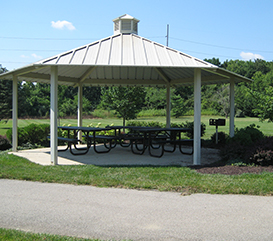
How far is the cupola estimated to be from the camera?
10420mm

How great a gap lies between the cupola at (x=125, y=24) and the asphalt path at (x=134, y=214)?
6455mm

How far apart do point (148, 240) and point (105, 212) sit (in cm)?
111

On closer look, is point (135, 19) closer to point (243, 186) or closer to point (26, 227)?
point (243, 186)

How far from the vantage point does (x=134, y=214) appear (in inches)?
171

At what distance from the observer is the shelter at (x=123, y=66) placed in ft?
25.1

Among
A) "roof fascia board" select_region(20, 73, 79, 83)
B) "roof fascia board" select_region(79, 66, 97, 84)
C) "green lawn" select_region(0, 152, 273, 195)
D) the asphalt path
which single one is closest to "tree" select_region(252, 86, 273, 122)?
"green lawn" select_region(0, 152, 273, 195)

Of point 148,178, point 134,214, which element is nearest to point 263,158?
point 148,178

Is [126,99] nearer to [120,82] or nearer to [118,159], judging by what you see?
[120,82]

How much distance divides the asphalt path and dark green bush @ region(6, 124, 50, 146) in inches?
257

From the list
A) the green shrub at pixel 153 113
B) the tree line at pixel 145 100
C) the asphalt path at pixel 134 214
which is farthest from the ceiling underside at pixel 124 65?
the green shrub at pixel 153 113

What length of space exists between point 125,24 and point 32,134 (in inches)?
227

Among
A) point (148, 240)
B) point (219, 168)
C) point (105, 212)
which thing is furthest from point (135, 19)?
point (148, 240)

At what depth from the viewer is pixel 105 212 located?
4.42 metres

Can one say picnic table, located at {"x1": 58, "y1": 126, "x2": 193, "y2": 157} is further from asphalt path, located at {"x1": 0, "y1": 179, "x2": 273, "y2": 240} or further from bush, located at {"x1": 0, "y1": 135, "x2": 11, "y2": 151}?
asphalt path, located at {"x1": 0, "y1": 179, "x2": 273, "y2": 240}
